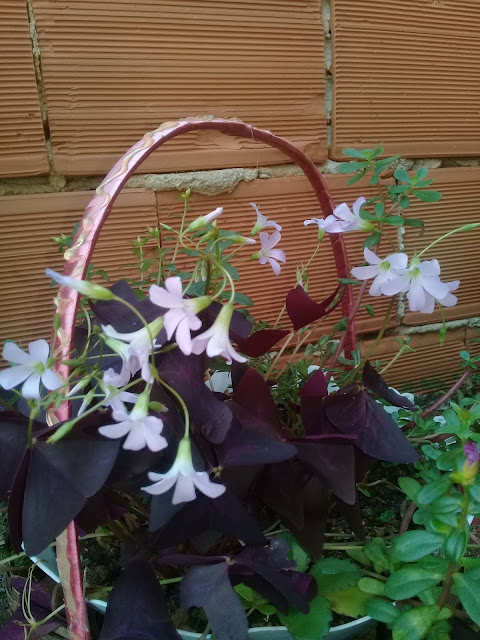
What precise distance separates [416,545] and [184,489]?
0.19m

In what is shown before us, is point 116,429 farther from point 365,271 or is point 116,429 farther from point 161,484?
point 365,271

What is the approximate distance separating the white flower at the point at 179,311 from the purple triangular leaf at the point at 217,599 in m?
0.19

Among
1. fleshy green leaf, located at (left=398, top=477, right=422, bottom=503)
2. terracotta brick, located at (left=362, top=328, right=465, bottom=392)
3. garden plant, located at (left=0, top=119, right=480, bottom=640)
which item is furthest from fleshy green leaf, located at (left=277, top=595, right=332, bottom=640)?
terracotta brick, located at (left=362, top=328, right=465, bottom=392)

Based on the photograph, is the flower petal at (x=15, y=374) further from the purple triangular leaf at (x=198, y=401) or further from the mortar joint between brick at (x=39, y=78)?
the mortar joint between brick at (x=39, y=78)

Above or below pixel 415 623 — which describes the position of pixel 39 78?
above

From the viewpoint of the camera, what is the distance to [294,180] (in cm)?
97

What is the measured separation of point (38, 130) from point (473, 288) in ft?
3.19

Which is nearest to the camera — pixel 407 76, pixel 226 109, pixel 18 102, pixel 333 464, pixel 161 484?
pixel 161 484

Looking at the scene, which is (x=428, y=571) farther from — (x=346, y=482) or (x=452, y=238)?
(x=452, y=238)

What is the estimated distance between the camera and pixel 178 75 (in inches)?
33.8

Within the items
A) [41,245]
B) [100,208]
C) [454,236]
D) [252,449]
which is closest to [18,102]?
[41,245]

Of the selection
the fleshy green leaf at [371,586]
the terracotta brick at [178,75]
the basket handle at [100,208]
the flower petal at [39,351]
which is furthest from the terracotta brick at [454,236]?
the flower petal at [39,351]

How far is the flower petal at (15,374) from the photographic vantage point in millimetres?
366

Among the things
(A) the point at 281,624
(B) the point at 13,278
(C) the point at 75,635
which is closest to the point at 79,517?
(C) the point at 75,635
